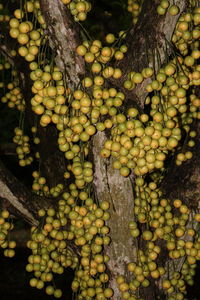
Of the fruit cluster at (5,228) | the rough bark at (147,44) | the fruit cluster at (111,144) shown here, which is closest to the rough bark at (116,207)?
the fruit cluster at (111,144)

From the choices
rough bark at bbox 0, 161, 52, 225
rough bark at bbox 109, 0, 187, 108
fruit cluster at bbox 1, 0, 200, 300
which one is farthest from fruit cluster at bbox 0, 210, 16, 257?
rough bark at bbox 109, 0, 187, 108

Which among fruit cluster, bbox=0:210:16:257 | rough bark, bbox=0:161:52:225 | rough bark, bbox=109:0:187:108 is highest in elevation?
rough bark, bbox=109:0:187:108

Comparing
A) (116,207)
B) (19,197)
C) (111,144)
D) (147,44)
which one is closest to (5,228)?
(19,197)

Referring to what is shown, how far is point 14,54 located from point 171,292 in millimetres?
2155

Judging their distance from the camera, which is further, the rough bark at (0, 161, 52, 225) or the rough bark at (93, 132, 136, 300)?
the rough bark at (0, 161, 52, 225)

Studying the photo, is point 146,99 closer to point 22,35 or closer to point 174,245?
point 22,35

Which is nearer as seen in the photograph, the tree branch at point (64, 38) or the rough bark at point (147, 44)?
the tree branch at point (64, 38)

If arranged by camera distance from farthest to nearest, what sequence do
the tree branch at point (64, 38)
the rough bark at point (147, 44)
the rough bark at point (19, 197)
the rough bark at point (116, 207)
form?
1. the rough bark at point (19, 197)
2. the rough bark at point (116, 207)
3. the rough bark at point (147, 44)
4. the tree branch at point (64, 38)

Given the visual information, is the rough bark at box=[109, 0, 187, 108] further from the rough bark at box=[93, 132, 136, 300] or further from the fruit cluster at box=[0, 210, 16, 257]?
the fruit cluster at box=[0, 210, 16, 257]

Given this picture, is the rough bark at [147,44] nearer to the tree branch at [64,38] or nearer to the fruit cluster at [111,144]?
the fruit cluster at [111,144]

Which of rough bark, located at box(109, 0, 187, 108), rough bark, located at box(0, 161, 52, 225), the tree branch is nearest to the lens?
the tree branch

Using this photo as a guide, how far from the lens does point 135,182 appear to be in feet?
6.09

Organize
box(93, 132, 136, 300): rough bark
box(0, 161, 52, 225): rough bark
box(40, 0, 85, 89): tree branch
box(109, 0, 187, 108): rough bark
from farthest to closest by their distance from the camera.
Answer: box(0, 161, 52, 225): rough bark
box(93, 132, 136, 300): rough bark
box(109, 0, 187, 108): rough bark
box(40, 0, 85, 89): tree branch

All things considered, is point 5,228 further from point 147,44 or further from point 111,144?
point 147,44
